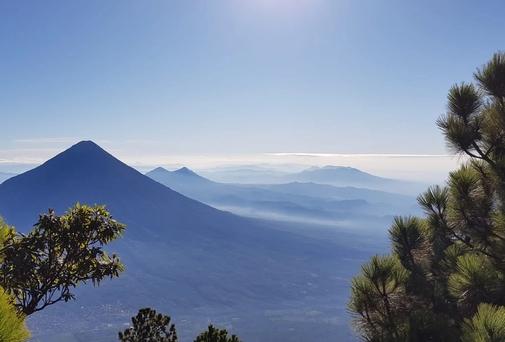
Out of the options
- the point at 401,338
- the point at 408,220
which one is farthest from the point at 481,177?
the point at 401,338

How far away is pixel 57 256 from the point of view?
9.79 m

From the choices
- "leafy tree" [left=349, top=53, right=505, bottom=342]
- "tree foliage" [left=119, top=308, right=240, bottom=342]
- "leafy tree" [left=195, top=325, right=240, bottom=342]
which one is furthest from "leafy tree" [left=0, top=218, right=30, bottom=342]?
"leafy tree" [left=349, top=53, right=505, bottom=342]

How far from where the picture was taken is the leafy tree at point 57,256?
8617 millimetres

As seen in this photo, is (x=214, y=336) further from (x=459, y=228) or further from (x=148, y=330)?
(x=459, y=228)

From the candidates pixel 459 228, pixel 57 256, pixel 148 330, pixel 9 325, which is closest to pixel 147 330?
pixel 148 330

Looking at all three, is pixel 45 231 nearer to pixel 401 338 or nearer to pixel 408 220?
pixel 401 338

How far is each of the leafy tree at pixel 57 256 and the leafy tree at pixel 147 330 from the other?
8.61 feet

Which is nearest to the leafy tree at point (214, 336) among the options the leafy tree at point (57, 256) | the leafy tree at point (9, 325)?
the leafy tree at point (9, 325)

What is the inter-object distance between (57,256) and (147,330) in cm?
383

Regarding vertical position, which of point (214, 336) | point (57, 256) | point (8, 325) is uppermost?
point (57, 256)

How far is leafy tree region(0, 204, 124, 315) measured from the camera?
8.62 metres

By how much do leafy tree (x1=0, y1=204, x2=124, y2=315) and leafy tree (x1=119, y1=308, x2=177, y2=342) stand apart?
2624mm

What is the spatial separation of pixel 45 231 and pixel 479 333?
8241 millimetres

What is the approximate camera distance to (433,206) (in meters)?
11.4
